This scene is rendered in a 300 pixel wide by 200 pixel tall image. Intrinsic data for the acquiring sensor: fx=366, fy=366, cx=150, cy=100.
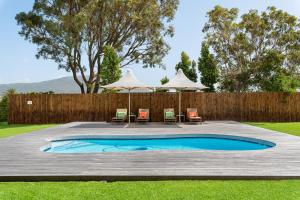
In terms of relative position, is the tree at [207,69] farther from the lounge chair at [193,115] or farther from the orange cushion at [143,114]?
the orange cushion at [143,114]

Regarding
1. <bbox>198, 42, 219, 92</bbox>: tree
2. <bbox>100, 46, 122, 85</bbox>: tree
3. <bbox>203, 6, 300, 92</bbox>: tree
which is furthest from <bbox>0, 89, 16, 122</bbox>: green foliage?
<bbox>203, 6, 300, 92</bbox>: tree

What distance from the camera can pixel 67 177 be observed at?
5.73 metres

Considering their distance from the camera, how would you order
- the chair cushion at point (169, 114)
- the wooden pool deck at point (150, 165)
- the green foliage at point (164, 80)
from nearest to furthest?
the wooden pool deck at point (150, 165) → the chair cushion at point (169, 114) → the green foliage at point (164, 80)

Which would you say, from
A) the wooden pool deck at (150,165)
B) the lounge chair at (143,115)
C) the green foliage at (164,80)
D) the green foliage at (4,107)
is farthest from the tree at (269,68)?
the wooden pool deck at (150,165)

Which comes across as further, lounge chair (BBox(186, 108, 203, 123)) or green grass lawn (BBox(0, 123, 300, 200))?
lounge chair (BBox(186, 108, 203, 123))

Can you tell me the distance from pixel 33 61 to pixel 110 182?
2468 cm

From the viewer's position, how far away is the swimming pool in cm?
1112

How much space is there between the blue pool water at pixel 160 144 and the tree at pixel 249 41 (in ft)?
63.7

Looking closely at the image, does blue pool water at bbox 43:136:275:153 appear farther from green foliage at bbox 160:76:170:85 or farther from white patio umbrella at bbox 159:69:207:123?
green foliage at bbox 160:76:170:85

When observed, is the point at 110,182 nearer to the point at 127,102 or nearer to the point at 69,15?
the point at 127,102

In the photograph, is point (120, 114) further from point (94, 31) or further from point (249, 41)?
point (249, 41)

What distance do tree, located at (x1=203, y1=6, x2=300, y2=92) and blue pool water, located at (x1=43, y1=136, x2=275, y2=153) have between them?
19408mm

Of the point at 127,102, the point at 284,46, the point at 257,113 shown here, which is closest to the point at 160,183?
the point at 127,102

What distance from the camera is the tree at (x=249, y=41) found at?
3019 cm
